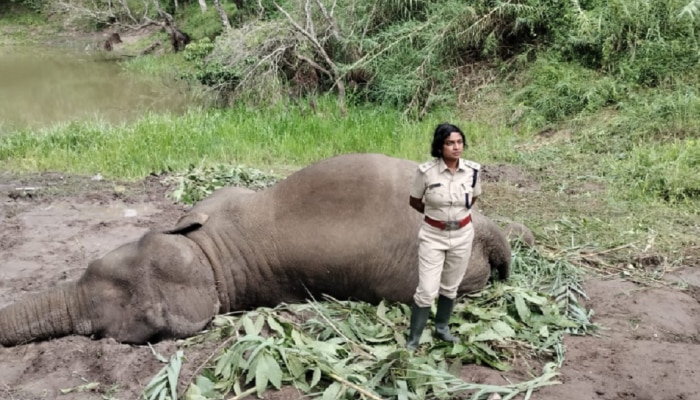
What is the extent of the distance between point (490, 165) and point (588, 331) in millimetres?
5062

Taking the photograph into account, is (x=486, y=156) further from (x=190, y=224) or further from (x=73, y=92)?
(x=73, y=92)

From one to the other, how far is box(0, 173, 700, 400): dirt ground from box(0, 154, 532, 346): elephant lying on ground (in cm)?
21

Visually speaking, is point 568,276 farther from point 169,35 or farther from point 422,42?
point 169,35

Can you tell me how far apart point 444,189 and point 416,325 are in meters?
0.85

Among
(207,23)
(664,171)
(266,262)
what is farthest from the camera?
(207,23)

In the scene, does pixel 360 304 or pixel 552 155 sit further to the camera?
pixel 552 155

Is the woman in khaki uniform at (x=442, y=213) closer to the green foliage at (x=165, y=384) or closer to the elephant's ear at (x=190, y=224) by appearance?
the green foliage at (x=165, y=384)

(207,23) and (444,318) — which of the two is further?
(207,23)

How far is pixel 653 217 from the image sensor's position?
7148 millimetres

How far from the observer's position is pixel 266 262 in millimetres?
5258

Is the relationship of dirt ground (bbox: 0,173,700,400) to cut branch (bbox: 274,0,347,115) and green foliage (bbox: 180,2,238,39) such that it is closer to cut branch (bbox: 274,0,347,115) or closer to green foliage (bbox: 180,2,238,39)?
cut branch (bbox: 274,0,347,115)

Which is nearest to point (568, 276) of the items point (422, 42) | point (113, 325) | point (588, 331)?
point (588, 331)

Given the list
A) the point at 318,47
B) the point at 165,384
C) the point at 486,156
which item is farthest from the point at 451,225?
the point at 318,47

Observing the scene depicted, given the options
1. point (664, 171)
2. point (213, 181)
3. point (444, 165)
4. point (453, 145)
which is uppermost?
point (453, 145)
